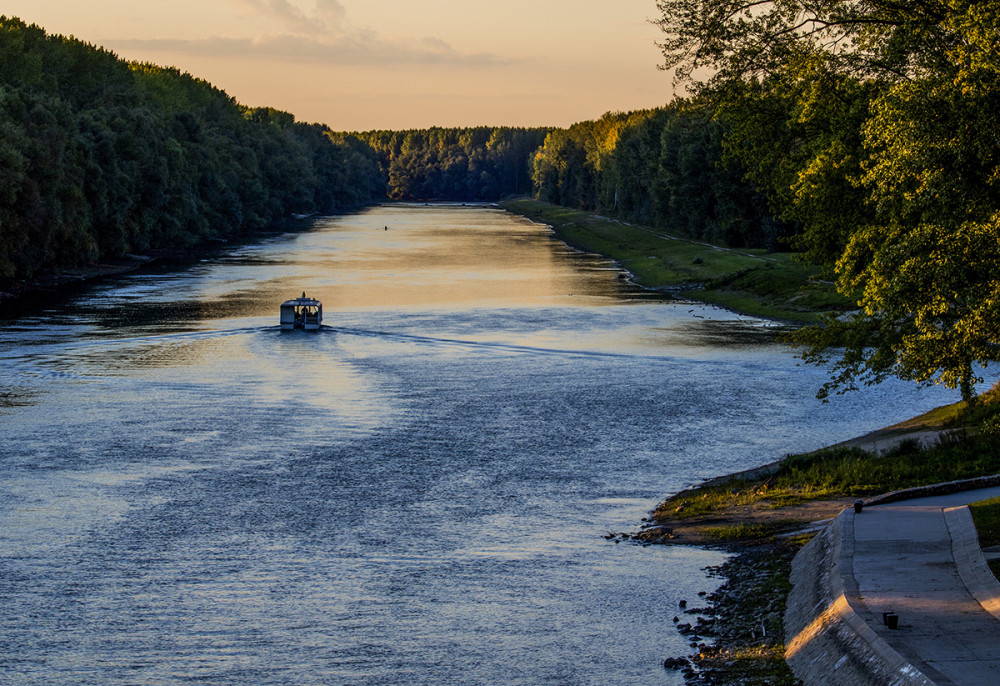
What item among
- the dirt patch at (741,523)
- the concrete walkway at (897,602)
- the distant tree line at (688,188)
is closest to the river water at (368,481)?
the dirt patch at (741,523)

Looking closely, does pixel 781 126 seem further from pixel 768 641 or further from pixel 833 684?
pixel 833 684

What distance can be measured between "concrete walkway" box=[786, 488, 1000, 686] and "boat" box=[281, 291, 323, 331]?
45919 millimetres

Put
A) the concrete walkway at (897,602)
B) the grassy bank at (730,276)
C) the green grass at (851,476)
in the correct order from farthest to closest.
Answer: the grassy bank at (730,276), the green grass at (851,476), the concrete walkway at (897,602)

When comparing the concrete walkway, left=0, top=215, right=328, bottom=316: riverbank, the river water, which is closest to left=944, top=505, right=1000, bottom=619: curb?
the concrete walkway

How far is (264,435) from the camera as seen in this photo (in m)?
37.6

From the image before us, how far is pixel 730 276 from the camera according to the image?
88.8 m

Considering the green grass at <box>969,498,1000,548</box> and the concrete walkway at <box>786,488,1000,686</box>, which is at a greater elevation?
the green grass at <box>969,498,1000,548</box>

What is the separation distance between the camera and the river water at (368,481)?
63.8 feet

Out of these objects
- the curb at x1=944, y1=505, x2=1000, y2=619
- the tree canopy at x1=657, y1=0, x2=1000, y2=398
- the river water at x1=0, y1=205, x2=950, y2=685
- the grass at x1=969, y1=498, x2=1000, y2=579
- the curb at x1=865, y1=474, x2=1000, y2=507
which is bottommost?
the river water at x1=0, y1=205, x2=950, y2=685

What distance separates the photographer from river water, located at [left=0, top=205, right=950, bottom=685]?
1944 centimetres

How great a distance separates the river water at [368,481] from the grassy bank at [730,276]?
6.12 meters

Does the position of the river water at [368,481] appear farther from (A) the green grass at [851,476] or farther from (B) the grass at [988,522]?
(B) the grass at [988,522]

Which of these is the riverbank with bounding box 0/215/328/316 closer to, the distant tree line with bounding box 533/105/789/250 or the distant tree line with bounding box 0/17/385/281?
the distant tree line with bounding box 0/17/385/281

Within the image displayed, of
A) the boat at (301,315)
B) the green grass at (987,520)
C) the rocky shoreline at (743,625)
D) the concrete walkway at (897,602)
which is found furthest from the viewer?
the boat at (301,315)
